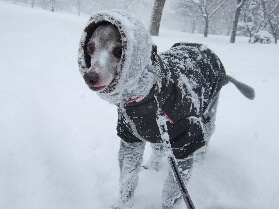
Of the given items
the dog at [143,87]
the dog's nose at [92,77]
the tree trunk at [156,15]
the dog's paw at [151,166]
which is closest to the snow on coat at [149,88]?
the dog at [143,87]

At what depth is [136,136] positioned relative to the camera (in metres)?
1.77

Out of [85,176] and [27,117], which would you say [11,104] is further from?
[85,176]

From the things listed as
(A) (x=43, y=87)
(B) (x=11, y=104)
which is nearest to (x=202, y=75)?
(B) (x=11, y=104)

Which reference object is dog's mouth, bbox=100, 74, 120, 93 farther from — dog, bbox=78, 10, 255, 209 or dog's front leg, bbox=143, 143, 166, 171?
dog's front leg, bbox=143, 143, 166, 171

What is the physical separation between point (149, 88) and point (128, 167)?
2.89 ft

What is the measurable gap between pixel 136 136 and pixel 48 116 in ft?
5.51

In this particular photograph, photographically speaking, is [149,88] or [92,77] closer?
[92,77]

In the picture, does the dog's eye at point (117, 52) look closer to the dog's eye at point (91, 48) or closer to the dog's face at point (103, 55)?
the dog's face at point (103, 55)

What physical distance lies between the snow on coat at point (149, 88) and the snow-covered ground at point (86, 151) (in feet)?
2.73

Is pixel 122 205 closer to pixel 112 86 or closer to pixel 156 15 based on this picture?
pixel 112 86

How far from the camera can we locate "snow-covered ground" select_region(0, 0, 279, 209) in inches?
84.3

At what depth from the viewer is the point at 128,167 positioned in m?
2.00

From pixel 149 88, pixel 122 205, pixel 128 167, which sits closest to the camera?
pixel 149 88

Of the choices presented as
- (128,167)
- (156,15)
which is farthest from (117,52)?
(156,15)
